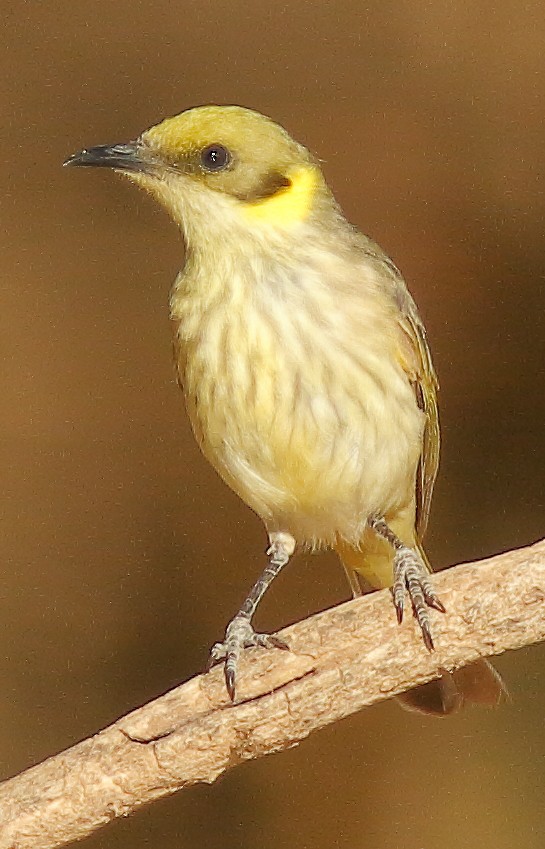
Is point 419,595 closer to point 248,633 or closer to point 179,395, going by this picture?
point 248,633

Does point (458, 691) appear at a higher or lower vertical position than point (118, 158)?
lower

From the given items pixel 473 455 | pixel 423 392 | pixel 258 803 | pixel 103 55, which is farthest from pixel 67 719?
pixel 103 55

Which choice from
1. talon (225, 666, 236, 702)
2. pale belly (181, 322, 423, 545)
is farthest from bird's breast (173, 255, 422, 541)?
talon (225, 666, 236, 702)

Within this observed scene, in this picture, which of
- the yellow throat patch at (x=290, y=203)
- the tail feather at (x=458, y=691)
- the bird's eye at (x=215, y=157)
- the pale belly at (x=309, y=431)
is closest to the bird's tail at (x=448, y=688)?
the tail feather at (x=458, y=691)

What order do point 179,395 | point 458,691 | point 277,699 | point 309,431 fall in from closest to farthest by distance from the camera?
point 277,699 < point 309,431 < point 458,691 < point 179,395

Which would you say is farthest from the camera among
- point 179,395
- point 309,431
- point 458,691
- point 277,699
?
point 179,395

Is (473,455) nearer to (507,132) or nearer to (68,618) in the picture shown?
(507,132)

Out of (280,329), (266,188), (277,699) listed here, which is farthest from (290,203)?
(277,699)
